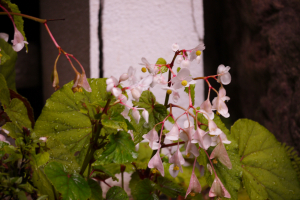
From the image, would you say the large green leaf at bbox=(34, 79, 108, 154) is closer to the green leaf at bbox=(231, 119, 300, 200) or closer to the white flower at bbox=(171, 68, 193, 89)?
the white flower at bbox=(171, 68, 193, 89)

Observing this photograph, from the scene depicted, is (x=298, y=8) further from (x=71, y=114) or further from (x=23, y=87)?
(x=23, y=87)

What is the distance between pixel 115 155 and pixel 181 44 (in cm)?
Result: 79

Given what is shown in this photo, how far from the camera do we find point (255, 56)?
40.4 inches

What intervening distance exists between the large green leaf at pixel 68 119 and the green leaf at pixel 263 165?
0.41m

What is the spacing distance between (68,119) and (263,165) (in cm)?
56

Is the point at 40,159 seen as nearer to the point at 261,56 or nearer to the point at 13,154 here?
the point at 13,154

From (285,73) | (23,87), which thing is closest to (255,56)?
(285,73)

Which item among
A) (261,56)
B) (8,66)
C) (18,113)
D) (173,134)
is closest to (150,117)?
(173,134)

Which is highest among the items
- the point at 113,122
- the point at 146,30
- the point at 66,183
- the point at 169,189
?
the point at 146,30

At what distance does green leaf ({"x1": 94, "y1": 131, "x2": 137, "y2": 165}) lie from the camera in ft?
1.21

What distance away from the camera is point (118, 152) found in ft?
1.24

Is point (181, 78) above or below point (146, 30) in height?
below

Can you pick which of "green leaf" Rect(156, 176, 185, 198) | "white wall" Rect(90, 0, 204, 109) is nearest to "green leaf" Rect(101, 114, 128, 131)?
"green leaf" Rect(156, 176, 185, 198)

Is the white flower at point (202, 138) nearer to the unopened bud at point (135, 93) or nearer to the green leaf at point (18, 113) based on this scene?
the unopened bud at point (135, 93)
